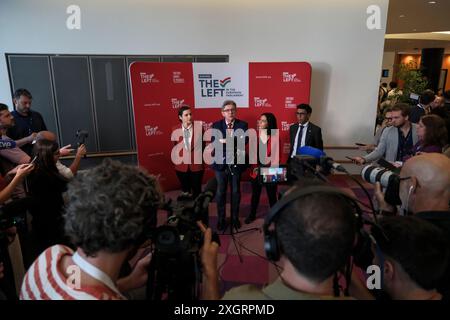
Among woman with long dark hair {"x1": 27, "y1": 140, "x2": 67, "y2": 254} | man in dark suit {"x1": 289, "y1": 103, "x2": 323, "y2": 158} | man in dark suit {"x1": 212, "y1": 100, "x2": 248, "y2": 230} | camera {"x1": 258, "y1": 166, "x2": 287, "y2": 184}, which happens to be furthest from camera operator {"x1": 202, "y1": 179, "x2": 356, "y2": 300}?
man in dark suit {"x1": 289, "y1": 103, "x2": 323, "y2": 158}

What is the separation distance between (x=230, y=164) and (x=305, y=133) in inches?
44.6

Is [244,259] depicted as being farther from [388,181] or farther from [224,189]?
[388,181]

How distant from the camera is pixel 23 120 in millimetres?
3783

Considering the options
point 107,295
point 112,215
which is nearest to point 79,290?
point 107,295

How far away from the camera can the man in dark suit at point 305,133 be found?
389 centimetres

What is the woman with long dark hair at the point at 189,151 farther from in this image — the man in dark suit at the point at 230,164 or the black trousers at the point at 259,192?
the black trousers at the point at 259,192

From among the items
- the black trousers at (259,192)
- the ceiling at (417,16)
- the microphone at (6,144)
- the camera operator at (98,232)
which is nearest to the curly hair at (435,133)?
the black trousers at (259,192)

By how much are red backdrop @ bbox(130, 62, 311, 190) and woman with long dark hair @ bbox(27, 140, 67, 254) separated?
2.36 m

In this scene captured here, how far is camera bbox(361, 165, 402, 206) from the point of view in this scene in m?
1.42

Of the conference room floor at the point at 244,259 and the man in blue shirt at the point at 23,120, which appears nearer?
the conference room floor at the point at 244,259

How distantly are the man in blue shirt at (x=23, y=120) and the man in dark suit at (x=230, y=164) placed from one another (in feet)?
7.52

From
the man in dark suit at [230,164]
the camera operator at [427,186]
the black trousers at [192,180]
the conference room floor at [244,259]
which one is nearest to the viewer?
the camera operator at [427,186]

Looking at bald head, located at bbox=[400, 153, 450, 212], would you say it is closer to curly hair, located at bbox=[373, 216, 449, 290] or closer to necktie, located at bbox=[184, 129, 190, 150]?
curly hair, located at bbox=[373, 216, 449, 290]
